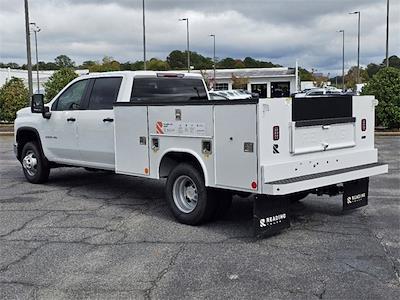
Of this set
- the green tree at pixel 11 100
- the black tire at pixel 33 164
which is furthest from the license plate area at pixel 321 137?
the green tree at pixel 11 100

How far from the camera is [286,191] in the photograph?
5.58 meters

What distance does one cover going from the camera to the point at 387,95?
64.4 ft

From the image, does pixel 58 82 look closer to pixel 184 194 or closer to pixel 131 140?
pixel 131 140

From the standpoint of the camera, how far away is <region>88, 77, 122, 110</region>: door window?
8.07 meters

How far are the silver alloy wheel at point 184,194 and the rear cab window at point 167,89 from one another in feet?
4.94

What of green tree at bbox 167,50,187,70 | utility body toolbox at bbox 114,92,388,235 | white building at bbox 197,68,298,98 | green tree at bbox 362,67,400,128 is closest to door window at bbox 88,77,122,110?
utility body toolbox at bbox 114,92,388,235

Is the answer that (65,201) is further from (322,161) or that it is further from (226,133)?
(322,161)

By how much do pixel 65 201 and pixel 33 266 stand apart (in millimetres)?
3243

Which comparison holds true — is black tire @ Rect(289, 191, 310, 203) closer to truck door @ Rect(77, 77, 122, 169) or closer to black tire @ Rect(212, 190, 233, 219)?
black tire @ Rect(212, 190, 233, 219)

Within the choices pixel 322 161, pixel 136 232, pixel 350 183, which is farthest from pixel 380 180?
pixel 136 232

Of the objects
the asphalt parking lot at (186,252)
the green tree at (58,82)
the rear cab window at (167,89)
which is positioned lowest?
the asphalt parking lot at (186,252)

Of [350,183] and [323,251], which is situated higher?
[350,183]

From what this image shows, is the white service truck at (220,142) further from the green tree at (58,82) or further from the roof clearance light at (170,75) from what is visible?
the green tree at (58,82)

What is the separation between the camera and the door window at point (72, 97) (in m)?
8.78
